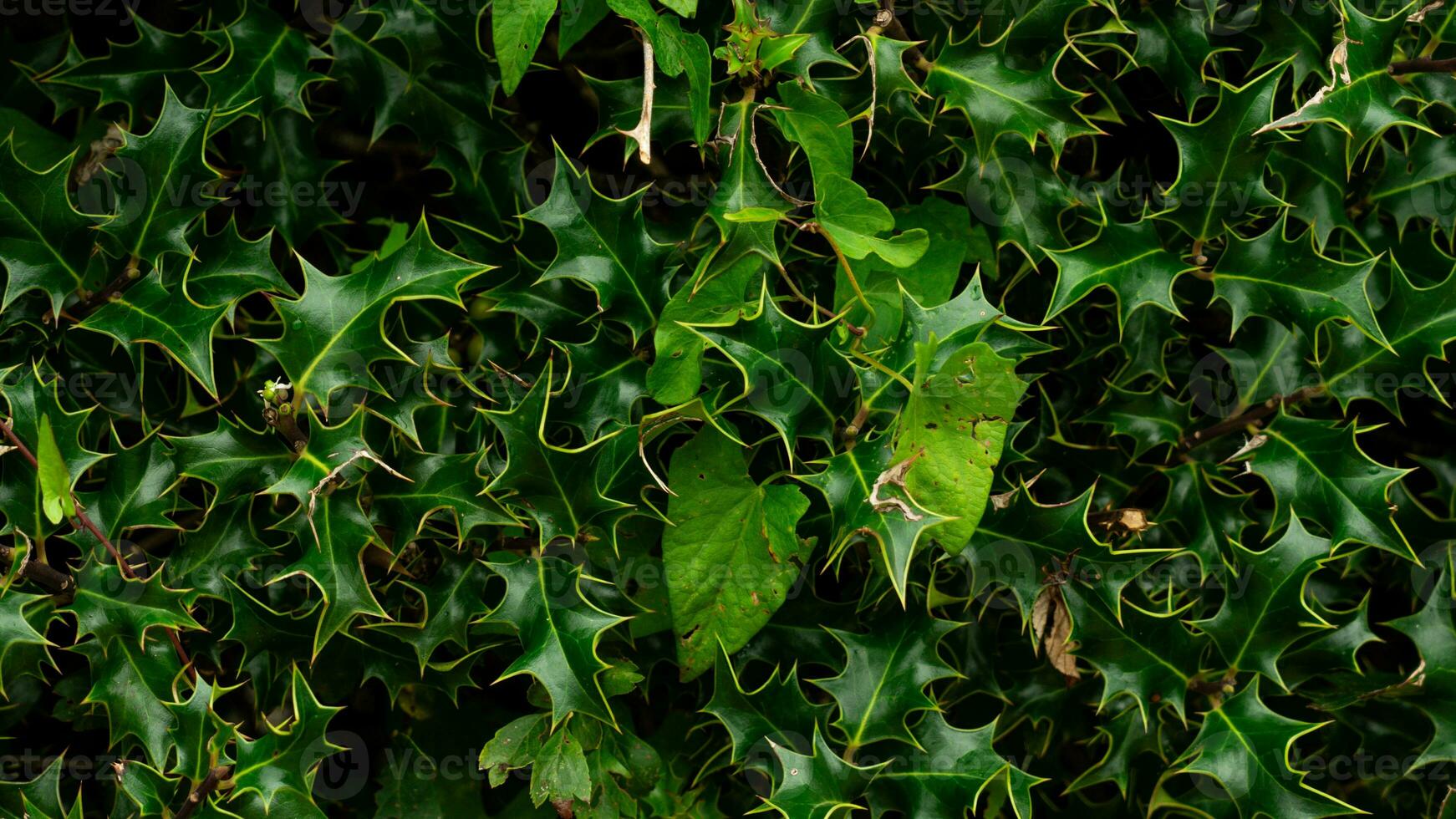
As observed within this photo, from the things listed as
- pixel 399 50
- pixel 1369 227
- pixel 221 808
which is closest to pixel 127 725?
pixel 221 808

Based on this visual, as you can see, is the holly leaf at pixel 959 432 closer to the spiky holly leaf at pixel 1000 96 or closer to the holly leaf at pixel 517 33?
the spiky holly leaf at pixel 1000 96

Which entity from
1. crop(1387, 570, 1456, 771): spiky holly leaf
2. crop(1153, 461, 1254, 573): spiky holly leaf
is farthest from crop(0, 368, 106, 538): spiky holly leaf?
crop(1387, 570, 1456, 771): spiky holly leaf

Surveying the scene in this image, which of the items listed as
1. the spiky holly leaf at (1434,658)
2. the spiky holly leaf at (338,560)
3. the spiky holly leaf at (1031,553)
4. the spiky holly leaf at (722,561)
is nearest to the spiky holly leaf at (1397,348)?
the spiky holly leaf at (1434,658)

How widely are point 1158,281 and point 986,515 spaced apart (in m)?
0.52

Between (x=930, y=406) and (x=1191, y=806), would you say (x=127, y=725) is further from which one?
(x=1191, y=806)

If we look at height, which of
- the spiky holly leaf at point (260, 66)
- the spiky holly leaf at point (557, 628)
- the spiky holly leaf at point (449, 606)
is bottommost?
the spiky holly leaf at point (449, 606)

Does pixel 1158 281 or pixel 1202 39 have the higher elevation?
pixel 1202 39

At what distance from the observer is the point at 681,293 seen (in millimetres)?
1753

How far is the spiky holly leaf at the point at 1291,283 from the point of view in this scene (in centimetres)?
189

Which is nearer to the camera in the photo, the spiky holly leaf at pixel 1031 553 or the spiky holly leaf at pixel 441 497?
the spiky holly leaf at pixel 441 497

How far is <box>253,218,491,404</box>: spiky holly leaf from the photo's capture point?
1737 mm

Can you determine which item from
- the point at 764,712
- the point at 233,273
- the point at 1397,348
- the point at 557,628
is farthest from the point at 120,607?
the point at 1397,348

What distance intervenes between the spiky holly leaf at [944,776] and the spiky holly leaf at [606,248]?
2.82 ft

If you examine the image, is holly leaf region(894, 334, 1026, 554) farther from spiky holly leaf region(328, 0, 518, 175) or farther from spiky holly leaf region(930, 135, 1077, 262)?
spiky holly leaf region(328, 0, 518, 175)
